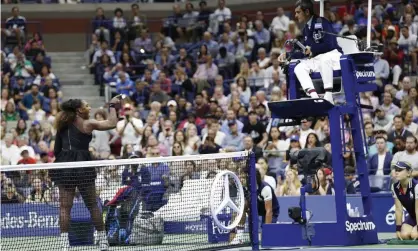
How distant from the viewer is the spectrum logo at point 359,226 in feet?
52.9

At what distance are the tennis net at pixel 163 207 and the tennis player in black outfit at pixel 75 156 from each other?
0.05 metres

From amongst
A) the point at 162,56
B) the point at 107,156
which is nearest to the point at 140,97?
the point at 162,56

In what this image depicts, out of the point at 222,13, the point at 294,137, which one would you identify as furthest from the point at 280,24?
the point at 294,137

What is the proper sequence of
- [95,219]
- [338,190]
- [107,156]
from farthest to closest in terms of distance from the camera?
[107,156], [338,190], [95,219]

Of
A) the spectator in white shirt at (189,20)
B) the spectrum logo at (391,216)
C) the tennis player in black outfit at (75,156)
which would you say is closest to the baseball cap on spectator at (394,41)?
the spectator in white shirt at (189,20)

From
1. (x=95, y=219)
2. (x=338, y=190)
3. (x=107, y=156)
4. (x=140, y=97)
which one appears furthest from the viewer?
(x=140, y=97)

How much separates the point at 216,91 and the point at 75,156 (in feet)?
41.9

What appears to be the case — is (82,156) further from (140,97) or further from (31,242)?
(140,97)

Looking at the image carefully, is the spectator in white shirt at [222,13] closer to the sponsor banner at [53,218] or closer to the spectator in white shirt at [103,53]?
the spectator in white shirt at [103,53]

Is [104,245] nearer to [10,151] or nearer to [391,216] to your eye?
[391,216]

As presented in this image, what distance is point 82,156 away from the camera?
15648mm

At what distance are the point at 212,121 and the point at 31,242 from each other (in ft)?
34.4

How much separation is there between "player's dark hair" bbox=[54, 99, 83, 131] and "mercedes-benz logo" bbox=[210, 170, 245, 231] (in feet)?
6.76

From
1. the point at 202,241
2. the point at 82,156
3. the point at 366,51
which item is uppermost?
the point at 366,51
